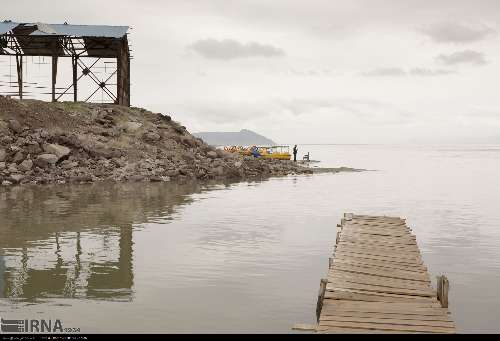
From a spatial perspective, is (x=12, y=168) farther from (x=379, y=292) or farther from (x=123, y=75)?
(x=379, y=292)

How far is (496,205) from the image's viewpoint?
32.2 m

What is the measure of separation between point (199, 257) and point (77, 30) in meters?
41.4

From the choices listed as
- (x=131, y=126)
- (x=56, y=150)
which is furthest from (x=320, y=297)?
(x=131, y=126)

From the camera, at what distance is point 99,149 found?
46531 millimetres

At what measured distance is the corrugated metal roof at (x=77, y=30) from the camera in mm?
50469

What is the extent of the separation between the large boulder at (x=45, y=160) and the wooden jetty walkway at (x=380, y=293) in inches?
1307

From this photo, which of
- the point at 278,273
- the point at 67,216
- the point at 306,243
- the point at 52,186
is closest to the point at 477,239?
the point at 306,243

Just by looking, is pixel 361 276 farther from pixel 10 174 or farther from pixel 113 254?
pixel 10 174

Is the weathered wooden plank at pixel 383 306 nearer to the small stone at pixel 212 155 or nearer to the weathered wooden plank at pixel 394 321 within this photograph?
the weathered wooden plank at pixel 394 321

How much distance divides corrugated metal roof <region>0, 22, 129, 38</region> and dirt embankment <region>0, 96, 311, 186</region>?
6806mm

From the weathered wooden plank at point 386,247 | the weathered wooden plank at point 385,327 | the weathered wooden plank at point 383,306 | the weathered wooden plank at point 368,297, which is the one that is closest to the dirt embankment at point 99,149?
the weathered wooden plank at point 386,247

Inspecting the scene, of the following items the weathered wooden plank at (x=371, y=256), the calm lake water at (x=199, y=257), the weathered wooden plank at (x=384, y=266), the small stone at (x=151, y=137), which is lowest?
the calm lake water at (x=199, y=257)

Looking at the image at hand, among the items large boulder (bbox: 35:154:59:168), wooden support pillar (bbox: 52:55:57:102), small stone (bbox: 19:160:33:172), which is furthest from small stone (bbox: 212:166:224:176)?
wooden support pillar (bbox: 52:55:57:102)

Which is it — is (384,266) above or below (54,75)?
below
